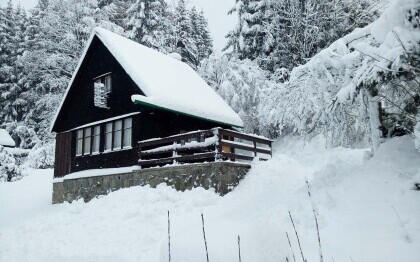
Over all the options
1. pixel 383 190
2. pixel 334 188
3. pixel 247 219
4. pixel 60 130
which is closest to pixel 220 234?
pixel 247 219

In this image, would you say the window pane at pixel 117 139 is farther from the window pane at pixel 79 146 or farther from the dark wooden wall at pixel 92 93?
the window pane at pixel 79 146

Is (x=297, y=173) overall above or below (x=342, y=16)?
below

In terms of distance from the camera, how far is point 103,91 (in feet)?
58.7

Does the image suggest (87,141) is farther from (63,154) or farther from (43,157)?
(43,157)

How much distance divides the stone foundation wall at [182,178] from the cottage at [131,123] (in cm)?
4

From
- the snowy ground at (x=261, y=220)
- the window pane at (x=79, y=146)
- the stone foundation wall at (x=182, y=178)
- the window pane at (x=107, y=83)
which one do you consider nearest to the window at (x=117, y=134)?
the stone foundation wall at (x=182, y=178)

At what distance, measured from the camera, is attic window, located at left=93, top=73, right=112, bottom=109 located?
57.7 ft

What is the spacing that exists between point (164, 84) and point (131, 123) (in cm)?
231

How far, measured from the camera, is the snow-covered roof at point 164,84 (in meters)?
15.5

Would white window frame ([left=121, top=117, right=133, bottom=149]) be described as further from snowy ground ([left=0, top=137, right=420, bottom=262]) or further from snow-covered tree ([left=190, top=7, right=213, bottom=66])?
snow-covered tree ([left=190, top=7, right=213, bottom=66])

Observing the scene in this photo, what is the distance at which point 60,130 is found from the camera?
68.9 feet

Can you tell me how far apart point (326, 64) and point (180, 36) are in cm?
3054

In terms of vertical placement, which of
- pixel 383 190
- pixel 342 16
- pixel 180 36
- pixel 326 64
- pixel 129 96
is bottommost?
pixel 383 190

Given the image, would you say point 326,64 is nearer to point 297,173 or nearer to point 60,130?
point 297,173
